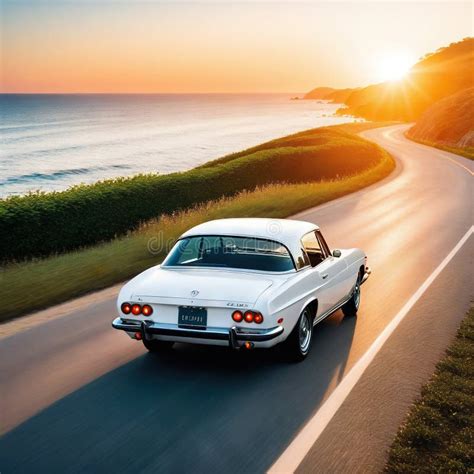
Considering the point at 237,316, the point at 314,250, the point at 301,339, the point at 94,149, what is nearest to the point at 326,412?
the point at 237,316

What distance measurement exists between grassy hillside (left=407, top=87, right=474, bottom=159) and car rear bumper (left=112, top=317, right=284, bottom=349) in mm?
61823

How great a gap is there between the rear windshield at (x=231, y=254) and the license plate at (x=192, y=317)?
3.09 ft

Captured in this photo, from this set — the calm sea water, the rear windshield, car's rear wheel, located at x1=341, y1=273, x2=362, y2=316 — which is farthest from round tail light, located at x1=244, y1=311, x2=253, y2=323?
the calm sea water

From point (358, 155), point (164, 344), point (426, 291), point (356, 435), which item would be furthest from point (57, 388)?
point (358, 155)

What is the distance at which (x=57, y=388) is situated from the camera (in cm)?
709

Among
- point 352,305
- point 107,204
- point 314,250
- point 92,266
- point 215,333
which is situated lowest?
point 107,204

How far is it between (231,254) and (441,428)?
3.19 meters

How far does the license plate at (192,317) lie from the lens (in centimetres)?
708

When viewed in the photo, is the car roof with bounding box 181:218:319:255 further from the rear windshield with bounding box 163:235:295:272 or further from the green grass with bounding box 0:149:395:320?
the green grass with bounding box 0:149:395:320

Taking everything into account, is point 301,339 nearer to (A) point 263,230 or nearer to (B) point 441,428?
(A) point 263,230

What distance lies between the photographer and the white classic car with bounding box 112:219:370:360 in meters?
7.02

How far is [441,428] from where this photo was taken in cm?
611

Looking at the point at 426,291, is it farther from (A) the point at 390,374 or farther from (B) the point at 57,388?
(B) the point at 57,388

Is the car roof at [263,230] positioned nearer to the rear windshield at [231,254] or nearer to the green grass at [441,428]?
the rear windshield at [231,254]
